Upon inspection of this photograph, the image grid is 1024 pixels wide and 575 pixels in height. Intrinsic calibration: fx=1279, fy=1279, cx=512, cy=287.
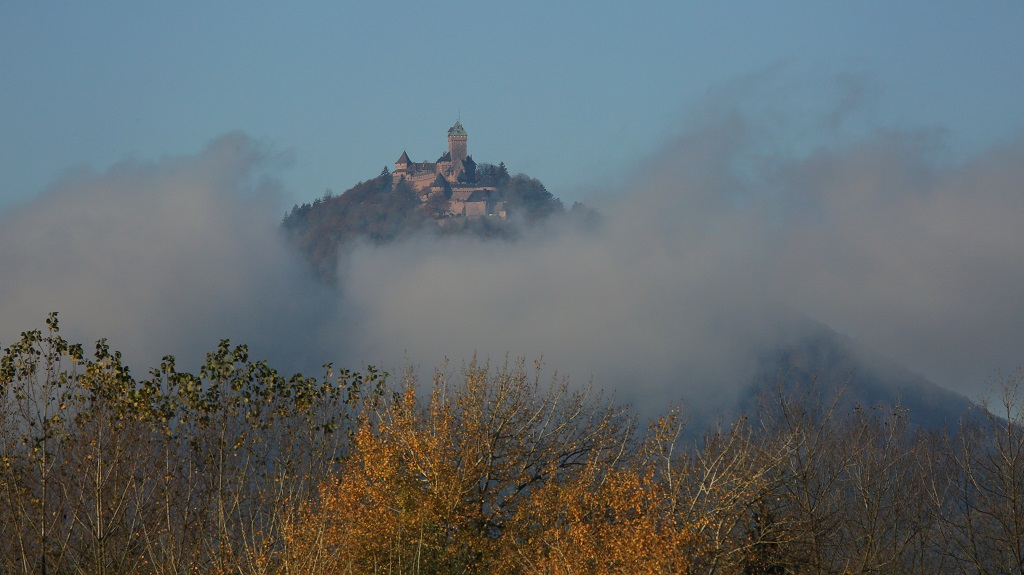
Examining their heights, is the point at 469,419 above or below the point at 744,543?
above

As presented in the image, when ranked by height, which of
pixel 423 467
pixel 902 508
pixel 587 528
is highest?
pixel 902 508

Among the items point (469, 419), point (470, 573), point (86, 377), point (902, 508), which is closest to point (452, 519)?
point (470, 573)

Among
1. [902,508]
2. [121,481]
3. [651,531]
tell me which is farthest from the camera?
[902,508]

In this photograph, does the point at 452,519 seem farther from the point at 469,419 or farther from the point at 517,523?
the point at 469,419

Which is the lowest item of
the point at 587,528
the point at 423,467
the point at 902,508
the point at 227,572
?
the point at 227,572

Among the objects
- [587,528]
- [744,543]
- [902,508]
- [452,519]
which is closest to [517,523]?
[452,519]

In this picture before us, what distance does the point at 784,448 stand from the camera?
4031 centimetres

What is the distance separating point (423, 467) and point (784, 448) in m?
11.7

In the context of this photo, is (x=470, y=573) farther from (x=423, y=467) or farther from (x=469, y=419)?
(x=469, y=419)

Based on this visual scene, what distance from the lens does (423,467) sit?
120 feet

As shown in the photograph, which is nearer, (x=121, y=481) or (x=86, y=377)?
(x=121, y=481)

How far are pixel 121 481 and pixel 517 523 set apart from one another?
1069 cm

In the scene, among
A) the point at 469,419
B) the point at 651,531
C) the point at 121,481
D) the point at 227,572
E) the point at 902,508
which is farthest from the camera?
the point at 902,508

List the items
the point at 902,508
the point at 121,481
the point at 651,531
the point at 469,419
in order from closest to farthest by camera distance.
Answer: the point at 651,531
the point at 121,481
the point at 469,419
the point at 902,508
